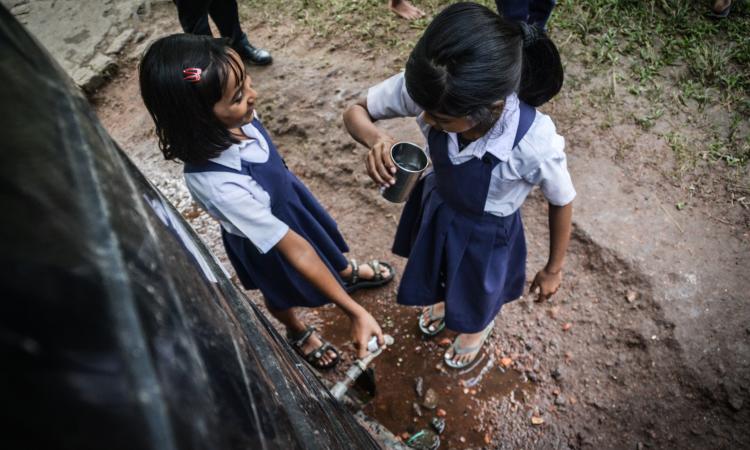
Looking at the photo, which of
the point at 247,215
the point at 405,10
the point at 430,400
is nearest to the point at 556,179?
the point at 247,215

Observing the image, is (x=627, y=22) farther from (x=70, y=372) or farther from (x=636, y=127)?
(x=70, y=372)

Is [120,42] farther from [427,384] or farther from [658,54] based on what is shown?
[658,54]

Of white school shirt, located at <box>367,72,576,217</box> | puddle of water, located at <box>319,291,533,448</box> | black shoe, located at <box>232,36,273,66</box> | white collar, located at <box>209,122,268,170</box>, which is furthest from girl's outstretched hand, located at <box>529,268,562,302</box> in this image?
black shoe, located at <box>232,36,273,66</box>

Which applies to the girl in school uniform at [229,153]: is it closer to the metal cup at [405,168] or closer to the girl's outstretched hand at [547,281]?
the metal cup at [405,168]

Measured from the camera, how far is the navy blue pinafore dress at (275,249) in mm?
1950

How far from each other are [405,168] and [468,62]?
42 centimetres

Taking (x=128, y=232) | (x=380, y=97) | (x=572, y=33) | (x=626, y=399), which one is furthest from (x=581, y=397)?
(x=572, y=33)

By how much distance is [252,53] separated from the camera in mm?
3891

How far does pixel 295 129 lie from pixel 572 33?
7.45 ft

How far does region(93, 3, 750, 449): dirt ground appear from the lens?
7.19 feet

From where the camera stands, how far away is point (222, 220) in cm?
176

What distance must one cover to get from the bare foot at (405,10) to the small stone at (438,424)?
3232 mm

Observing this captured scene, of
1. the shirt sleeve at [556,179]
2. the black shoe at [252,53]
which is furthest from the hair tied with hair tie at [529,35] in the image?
the black shoe at [252,53]

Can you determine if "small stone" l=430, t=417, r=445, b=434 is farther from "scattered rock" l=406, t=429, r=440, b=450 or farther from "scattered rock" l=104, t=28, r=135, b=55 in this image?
"scattered rock" l=104, t=28, r=135, b=55
